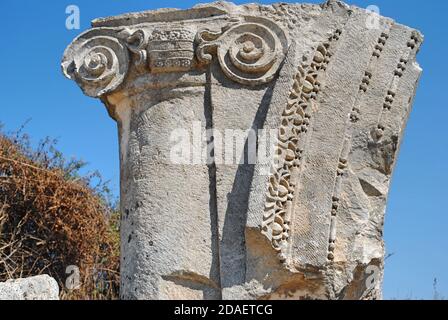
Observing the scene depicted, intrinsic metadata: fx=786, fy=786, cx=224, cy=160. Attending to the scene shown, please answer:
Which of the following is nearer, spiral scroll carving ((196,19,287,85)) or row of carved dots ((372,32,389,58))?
spiral scroll carving ((196,19,287,85))

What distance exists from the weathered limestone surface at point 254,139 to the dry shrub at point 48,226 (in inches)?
202

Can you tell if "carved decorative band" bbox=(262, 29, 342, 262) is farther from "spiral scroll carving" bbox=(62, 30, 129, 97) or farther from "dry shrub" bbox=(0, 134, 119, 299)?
"dry shrub" bbox=(0, 134, 119, 299)

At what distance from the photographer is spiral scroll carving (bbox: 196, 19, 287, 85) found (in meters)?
4.38

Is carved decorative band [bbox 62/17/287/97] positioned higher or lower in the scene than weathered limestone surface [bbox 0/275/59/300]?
higher

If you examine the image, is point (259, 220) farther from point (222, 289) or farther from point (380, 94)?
point (380, 94)

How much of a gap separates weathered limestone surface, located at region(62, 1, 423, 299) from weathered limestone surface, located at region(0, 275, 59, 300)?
1.31 feet

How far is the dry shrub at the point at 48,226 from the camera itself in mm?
9453

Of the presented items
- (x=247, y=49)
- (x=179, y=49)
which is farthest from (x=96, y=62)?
(x=247, y=49)

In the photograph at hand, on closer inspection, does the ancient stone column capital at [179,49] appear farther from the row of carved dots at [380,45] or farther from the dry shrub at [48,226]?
the dry shrub at [48,226]

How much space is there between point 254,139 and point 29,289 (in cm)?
145

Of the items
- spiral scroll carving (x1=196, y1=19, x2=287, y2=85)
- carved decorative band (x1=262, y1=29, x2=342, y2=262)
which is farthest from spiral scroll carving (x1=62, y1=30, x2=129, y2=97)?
carved decorative band (x1=262, y1=29, x2=342, y2=262)

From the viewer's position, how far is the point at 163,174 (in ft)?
14.1

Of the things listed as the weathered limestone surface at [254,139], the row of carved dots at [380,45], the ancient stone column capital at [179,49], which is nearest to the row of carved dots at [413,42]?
the weathered limestone surface at [254,139]

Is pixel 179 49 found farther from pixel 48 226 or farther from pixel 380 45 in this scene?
pixel 48 226
